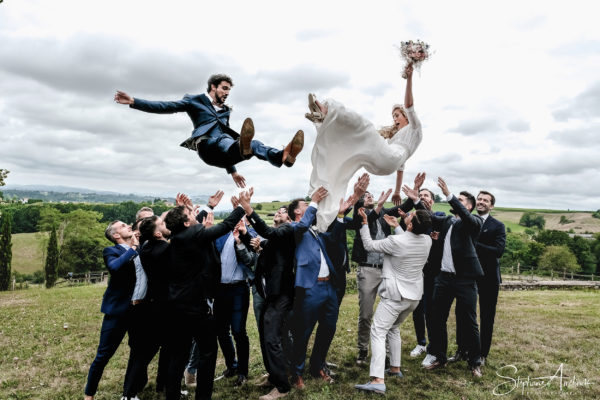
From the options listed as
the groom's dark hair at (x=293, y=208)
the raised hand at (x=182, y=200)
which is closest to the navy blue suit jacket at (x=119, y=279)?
the raised hand at (x=182, y=200)

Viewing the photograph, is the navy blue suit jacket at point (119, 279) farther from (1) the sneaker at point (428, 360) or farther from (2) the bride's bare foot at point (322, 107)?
(1) the sneaker at point (428, 360)

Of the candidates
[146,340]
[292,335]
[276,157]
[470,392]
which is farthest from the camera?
[292,335]

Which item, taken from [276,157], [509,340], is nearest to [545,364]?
[509,340]

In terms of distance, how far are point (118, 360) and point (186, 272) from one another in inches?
141

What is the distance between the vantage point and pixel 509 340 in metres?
7.66

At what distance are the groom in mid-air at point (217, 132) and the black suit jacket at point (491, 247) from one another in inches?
160

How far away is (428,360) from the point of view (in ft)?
19.7

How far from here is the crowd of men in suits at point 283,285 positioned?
13.6 feet

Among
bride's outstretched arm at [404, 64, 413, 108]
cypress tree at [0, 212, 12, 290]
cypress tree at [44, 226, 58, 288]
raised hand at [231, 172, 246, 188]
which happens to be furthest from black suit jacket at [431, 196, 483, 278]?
cypress tree at [44, 226, 58, 288]

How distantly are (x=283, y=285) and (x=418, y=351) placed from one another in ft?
11.0

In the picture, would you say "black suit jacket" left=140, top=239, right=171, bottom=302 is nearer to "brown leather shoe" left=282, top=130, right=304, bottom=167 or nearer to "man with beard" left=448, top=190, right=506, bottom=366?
"brown leather shoe" left=282, top=130, right=304, bottom=167

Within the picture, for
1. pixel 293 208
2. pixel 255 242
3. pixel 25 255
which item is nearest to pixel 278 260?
pixel 255 242

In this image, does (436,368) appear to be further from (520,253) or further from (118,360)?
(520,253)

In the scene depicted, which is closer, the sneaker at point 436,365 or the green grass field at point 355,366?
the green grass field at point 355,366
